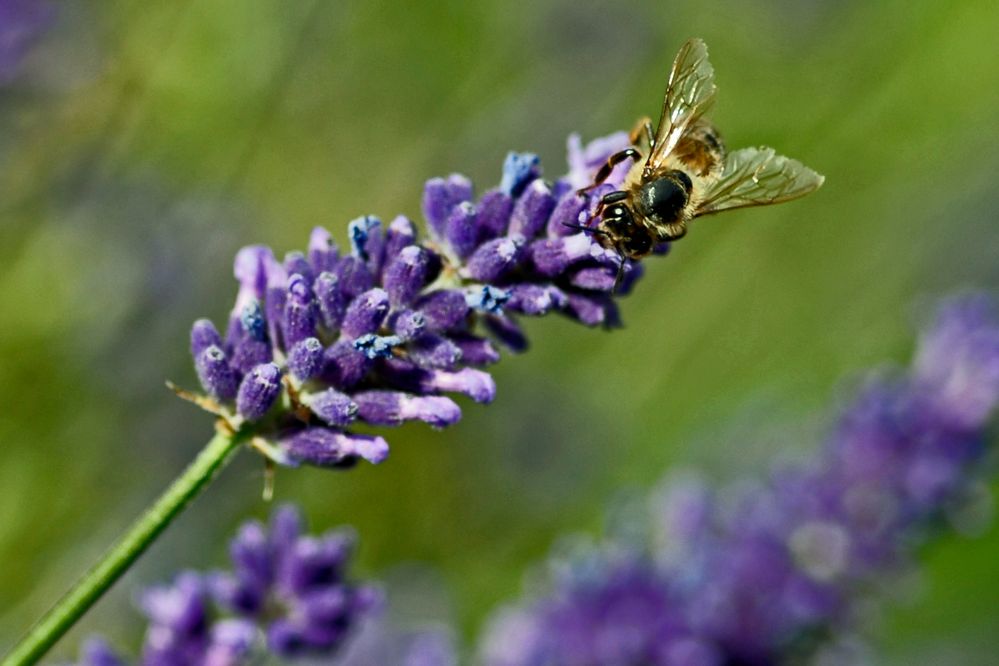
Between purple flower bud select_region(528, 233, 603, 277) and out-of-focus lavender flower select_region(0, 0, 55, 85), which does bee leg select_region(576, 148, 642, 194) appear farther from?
out-of-focus lavender flower select_region(0, 0, 55, 85)

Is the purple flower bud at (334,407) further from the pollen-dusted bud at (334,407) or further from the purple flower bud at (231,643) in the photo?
the purple flower bud at (231,643)

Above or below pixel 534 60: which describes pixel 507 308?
below

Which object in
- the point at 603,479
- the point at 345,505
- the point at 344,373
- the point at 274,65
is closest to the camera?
the point at 344,373

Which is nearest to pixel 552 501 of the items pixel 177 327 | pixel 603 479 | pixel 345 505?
pixel 603 479

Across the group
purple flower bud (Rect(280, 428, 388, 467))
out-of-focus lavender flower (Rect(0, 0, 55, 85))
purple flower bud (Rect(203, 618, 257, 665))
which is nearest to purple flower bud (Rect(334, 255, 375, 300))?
purple flower bud (Rect(280, 428, 388, 467))

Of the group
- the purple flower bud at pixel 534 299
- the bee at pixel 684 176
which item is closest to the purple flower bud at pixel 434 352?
the purple flower bud at pixel 534 299

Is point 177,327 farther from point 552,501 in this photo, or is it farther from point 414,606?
point 552,501
